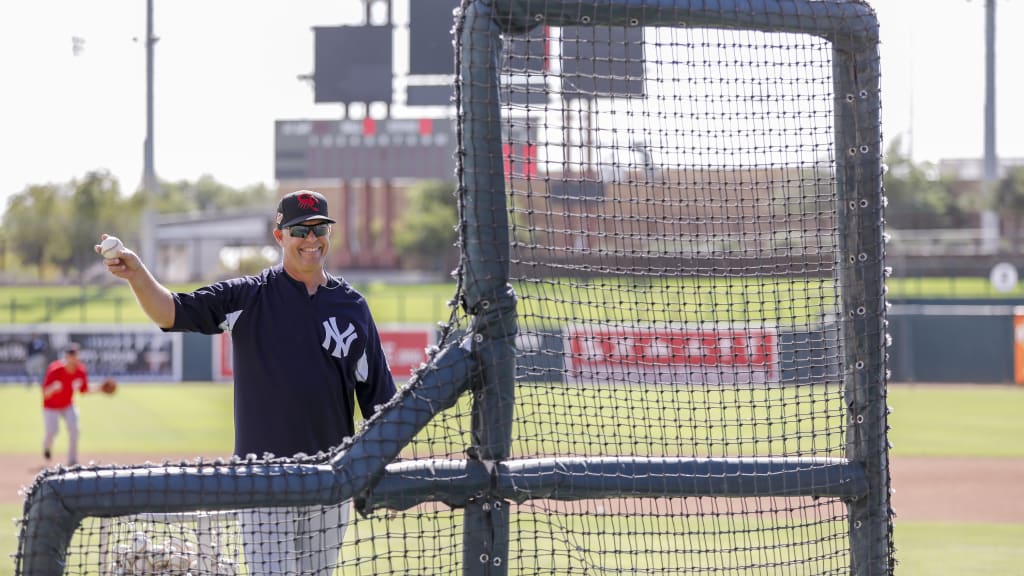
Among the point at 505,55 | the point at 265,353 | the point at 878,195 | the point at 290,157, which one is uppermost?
the point at 290,157

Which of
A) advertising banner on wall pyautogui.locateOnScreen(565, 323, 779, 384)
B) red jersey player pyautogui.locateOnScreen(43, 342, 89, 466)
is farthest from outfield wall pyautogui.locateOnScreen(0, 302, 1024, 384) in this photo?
advertising banner on wall pyautogui.locateOnScreen(565, 323, 779, 384)

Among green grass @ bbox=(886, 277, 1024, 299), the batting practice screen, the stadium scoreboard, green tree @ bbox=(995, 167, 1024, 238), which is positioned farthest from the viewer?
green tree @ bbox=(995, 167, 1024, 238)

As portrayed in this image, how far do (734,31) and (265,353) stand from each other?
1.80 metres

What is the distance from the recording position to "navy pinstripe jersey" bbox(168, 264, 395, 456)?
4000 millimetres

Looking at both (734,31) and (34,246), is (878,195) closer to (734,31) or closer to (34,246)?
(734,31)

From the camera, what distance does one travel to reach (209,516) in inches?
141

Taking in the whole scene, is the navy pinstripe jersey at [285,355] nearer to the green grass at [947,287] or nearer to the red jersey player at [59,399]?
the red jersey player at [59,399]

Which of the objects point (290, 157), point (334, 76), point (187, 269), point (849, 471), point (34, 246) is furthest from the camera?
point (187, 269)

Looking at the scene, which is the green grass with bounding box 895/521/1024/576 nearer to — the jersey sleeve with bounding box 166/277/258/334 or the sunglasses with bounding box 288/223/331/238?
the sunglasses with bounding box 288/223/331/238

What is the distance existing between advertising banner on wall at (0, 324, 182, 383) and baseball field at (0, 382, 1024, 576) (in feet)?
3.01

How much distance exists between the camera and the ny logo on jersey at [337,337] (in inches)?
162

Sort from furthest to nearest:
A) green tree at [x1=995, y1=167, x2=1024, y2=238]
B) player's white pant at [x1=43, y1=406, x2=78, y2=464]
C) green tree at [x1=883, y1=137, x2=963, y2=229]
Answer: green tree at [x1=883, y1=137, x2=963, y2=229], green tree at [x1=995, y1=167, x2=1024, y2=238], player's white pant at [x1=43, y1=406, x2=78, y2=464]

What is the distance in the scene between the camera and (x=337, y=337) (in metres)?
4.14

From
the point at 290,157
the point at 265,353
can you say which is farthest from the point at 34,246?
the point at 265,353
